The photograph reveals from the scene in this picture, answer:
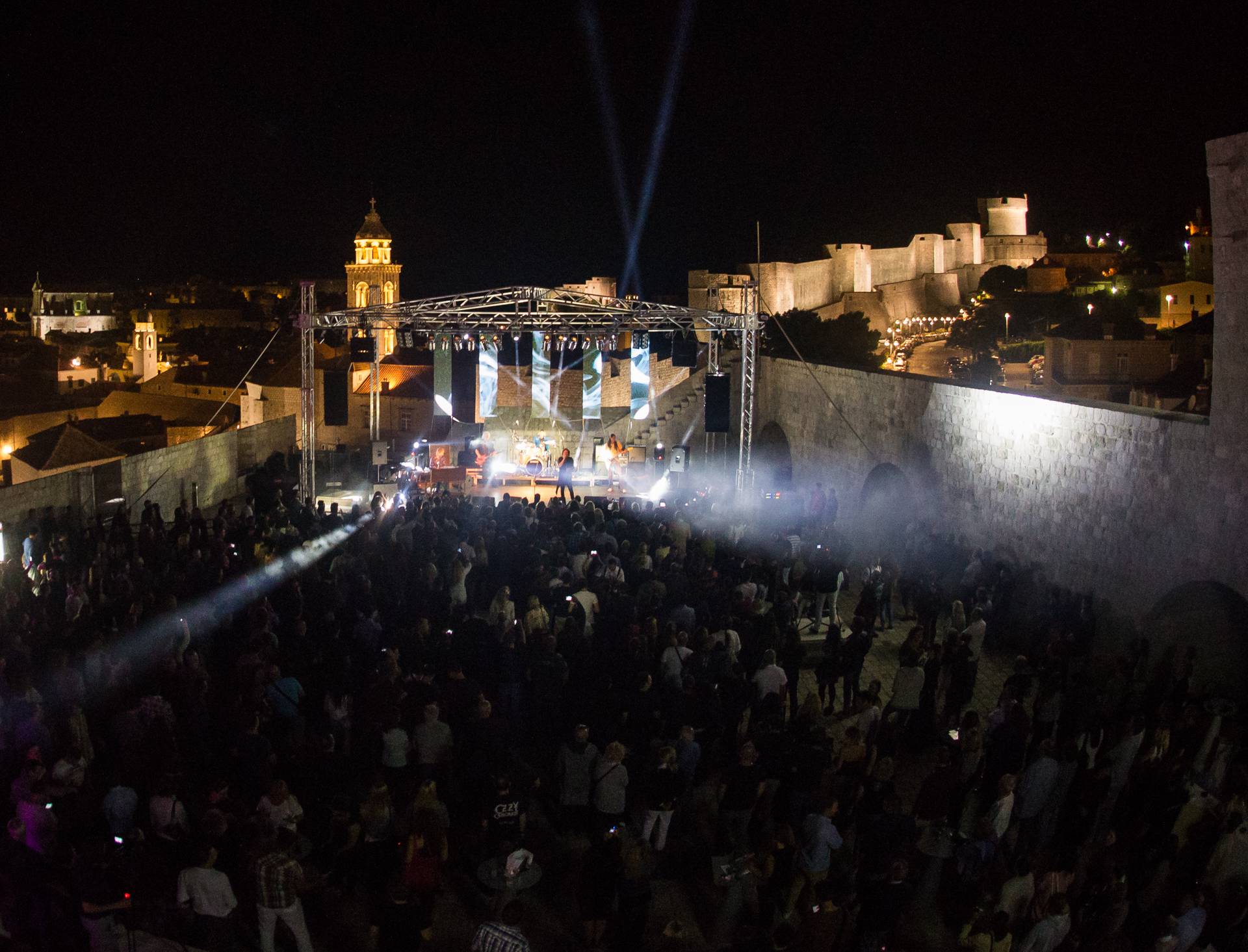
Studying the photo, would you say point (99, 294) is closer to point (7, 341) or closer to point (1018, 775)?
point (7, 341)

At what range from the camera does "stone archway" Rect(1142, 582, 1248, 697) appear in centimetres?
842

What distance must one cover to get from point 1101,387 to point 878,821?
2243cm

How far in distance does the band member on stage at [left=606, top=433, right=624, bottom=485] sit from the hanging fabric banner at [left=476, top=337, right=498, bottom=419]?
244 centimetres

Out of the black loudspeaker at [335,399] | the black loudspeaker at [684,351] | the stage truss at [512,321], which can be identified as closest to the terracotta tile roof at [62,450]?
the black loudspeaker at [335,399]

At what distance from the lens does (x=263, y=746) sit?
5465 mm

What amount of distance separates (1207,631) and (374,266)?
166 feet

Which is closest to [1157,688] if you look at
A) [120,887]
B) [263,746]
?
[263,746]

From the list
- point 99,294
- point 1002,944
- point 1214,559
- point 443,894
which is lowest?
point 443,894

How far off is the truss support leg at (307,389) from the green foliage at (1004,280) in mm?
39930

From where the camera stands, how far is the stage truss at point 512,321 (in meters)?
16.4

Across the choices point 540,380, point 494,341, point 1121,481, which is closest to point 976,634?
point 1121,481

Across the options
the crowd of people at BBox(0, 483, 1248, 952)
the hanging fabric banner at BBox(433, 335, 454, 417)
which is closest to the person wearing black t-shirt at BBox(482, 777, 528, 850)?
the crowd of people at BBox(0, 483, 1248, 952)

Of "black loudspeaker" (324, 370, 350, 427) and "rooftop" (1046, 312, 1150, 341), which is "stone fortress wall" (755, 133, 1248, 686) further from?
"rooftop" (1046, 312, 1150, 341)

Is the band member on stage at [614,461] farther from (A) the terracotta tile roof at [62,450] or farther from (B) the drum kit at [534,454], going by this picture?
(A) the terracotta tile roof at [62,450]
